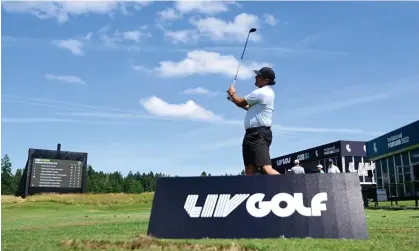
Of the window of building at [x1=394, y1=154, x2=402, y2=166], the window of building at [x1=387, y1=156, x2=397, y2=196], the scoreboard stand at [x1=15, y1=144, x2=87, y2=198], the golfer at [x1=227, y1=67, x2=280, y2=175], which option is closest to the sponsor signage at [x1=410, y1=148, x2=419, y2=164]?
the window of building at [x1=394, y1=154, x2=402, y2=166]

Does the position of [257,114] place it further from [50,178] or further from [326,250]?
[50,178]

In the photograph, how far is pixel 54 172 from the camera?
5050 cm

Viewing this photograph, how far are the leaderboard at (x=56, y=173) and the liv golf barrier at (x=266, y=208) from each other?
159 ft

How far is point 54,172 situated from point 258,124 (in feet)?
161

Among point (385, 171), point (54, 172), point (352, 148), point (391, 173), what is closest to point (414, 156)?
point (391, 173)

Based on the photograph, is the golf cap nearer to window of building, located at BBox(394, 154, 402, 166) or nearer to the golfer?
the golfer

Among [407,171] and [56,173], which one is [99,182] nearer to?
[56,173]

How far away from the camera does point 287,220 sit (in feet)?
17.3

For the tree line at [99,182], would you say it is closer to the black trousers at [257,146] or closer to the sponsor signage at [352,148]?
the sponsor signage at [352,148]

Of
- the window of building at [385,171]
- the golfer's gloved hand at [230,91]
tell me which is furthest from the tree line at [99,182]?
the golfer's gloved hand at [230,91]

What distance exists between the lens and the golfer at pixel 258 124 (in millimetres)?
5672

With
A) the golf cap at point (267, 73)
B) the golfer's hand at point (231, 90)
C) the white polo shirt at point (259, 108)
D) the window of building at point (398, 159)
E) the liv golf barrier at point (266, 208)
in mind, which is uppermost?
the window of building at point (398, 159)

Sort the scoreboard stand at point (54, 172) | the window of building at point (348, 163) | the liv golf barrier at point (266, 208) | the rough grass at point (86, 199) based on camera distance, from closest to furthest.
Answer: the liv golf barrier at point (266, 208) < the rough grass at point (86, 199) < the scoreboard stand at point (54, 172) < the window of building at point (348, 163)

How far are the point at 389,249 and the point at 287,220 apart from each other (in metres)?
1.21
